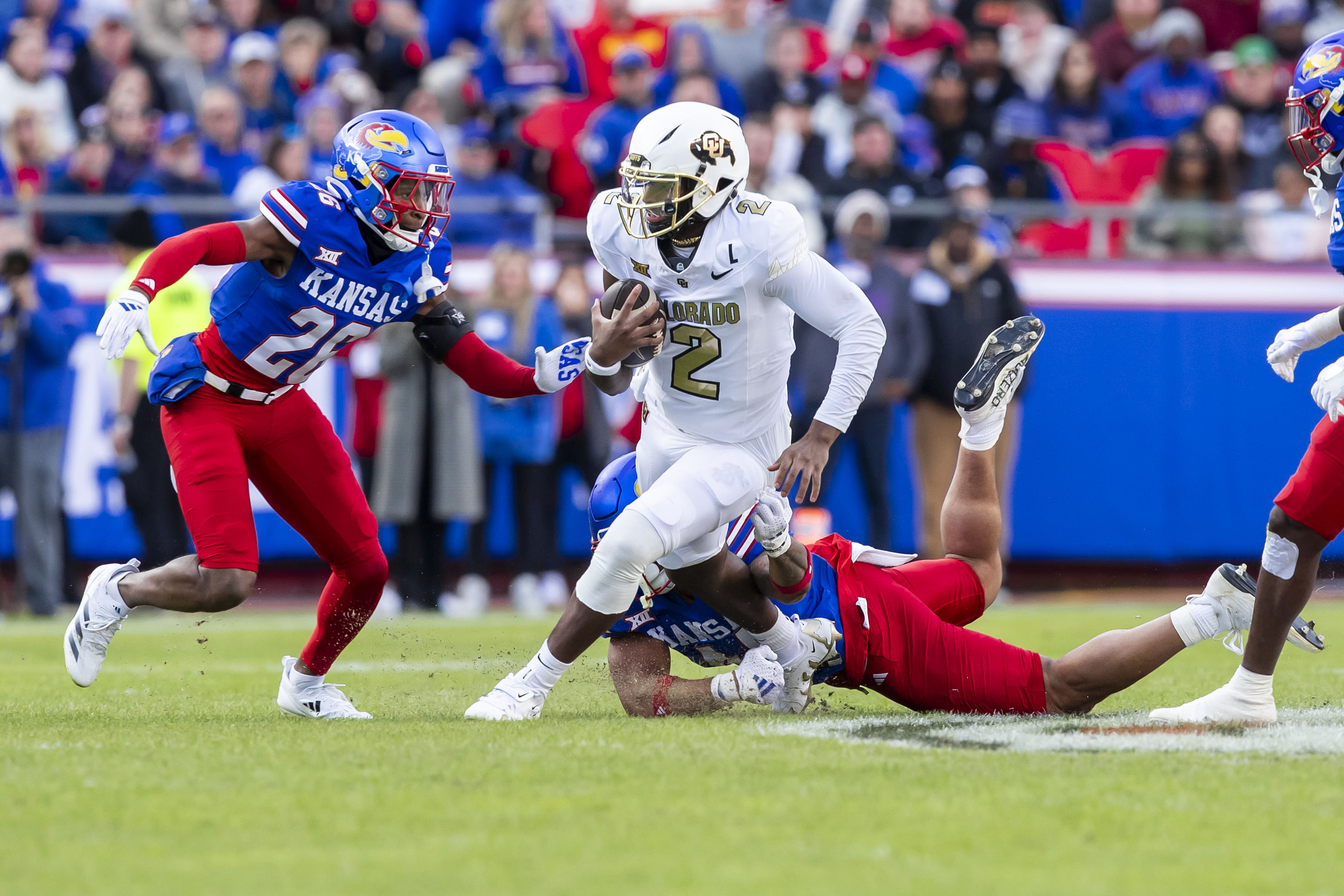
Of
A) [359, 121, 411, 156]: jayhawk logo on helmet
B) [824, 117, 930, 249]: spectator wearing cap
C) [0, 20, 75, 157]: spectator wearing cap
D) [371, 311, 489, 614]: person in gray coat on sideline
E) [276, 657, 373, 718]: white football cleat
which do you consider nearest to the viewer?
[359, 121, 411, 156]: jayhawk logo on helmet

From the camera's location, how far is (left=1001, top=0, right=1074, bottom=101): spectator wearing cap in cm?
1197

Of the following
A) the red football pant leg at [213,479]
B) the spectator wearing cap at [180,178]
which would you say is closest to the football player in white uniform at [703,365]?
the red football pant leg at [213,479]

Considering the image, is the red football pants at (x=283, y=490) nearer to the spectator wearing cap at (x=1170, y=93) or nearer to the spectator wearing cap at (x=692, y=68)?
the spectator wearing cap at (x=692, y=68)

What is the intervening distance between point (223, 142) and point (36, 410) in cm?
221

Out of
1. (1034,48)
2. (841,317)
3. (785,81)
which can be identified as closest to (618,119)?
(785,81)

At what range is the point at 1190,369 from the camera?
33.5 feet

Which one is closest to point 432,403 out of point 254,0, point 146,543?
point 146,543

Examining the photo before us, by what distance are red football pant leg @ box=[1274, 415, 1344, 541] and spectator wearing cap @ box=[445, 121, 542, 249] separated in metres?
5.97

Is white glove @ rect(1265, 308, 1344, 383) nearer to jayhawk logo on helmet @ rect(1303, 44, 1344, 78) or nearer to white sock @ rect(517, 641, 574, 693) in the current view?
jayhawk logo on helmet @ rect(1303, 44, 1344, 78)

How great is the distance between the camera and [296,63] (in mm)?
10922

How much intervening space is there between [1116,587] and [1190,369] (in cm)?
145

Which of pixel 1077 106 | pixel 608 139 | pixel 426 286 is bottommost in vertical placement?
pixel 608 139

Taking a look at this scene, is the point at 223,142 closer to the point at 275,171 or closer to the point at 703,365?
the point at 275,171

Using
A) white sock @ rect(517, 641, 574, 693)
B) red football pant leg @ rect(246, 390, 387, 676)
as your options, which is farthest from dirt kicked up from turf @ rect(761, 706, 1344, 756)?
red football pant leg @ rect(246, 390, 387, 676)
